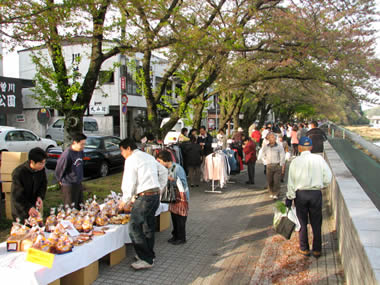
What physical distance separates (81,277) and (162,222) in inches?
102

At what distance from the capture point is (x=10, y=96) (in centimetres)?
2506

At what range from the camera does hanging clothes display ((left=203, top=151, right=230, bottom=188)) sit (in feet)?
34.3

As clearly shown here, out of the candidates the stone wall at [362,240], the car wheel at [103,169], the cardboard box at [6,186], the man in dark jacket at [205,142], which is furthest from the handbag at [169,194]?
the car wheel at [103,169]

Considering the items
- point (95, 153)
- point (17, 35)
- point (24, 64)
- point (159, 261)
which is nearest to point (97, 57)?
point (17, 35)

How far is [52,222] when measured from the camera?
4.75 metres

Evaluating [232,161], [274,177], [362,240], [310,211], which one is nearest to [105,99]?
[232,161]

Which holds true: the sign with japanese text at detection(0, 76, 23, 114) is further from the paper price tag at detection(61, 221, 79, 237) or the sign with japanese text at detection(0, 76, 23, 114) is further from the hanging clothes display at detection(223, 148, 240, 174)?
the paper price tag at detection(61, 221, 79, 237)

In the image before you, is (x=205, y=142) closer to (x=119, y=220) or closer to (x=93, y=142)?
(x=93, y=142)

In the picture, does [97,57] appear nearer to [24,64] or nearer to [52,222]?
[52,222]

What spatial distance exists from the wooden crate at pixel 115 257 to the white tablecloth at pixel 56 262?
0.15 m

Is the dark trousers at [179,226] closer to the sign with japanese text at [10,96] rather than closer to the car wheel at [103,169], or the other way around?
the car wheel at [103,169]

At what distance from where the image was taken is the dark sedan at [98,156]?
12625 mm

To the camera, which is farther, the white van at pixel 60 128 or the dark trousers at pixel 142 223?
the white van at pixel 60 128

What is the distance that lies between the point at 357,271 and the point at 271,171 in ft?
19.8
